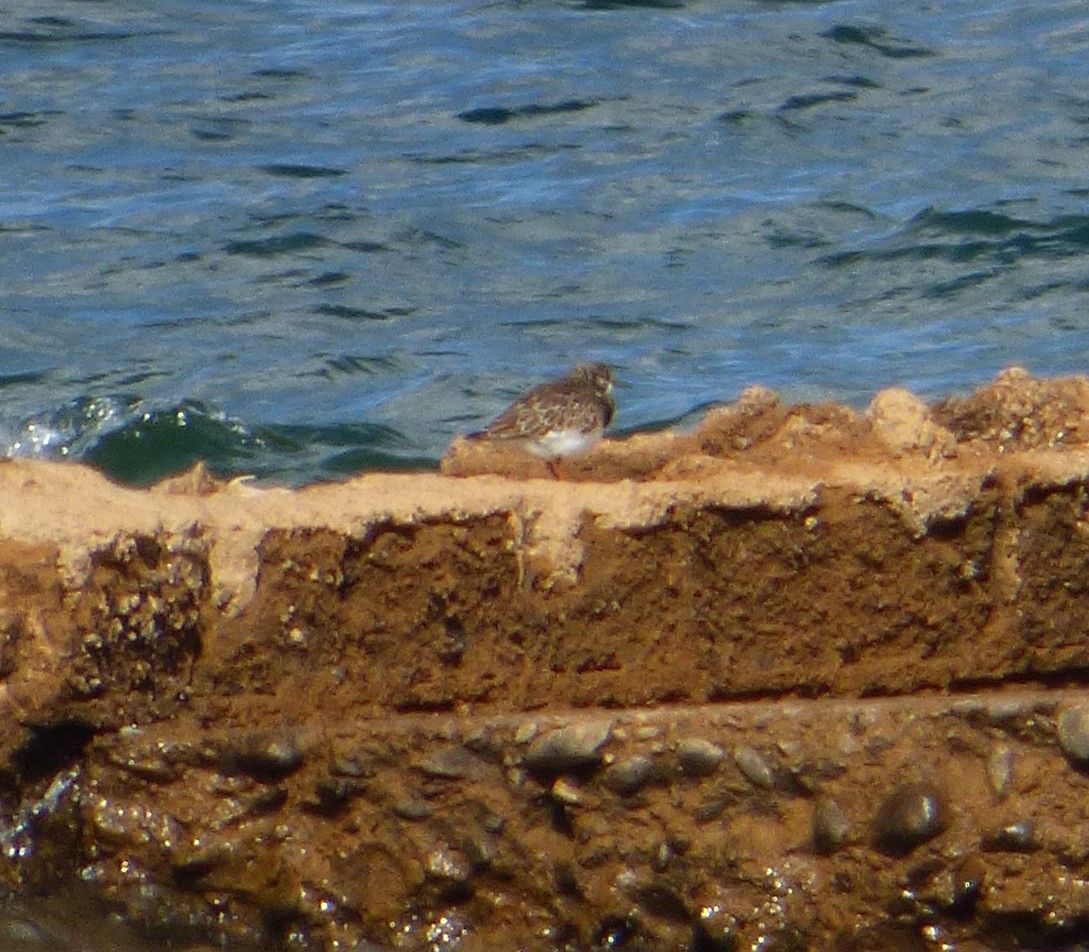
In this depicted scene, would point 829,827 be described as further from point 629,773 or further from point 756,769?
point 629,773

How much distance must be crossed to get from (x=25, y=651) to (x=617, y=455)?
4.75 feet

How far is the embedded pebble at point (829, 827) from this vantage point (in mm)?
3312

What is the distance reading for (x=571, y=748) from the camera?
3371 mm

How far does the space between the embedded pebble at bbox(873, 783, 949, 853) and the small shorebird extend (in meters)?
1.44

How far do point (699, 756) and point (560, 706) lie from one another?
30cm

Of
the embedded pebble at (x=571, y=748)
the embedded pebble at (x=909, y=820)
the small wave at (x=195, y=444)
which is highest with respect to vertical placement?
the embedded pebble at (x=571, y=748)

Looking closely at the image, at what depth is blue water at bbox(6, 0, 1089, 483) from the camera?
28.9 feet

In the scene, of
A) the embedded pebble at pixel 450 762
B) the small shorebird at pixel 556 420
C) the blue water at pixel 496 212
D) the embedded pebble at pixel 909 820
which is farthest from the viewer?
the blue water at pixel 496 212

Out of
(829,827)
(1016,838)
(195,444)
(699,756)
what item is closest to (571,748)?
(699,756)

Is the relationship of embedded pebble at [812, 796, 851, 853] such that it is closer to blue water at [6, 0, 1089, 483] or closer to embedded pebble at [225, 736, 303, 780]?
embedded pebble at [225, 736, 303, 780]

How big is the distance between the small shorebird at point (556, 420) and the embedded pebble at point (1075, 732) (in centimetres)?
148

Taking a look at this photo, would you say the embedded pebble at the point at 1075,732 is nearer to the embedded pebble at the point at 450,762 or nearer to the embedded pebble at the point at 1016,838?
the embedded pebble at the point at 1016,838

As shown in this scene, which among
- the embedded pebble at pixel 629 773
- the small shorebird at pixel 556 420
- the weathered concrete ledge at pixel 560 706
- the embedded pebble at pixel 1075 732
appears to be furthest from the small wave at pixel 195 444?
the embedded pebble at pixel 1075 732

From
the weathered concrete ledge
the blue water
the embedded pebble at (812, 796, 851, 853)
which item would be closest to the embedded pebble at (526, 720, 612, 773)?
the weathered concrete ledge
